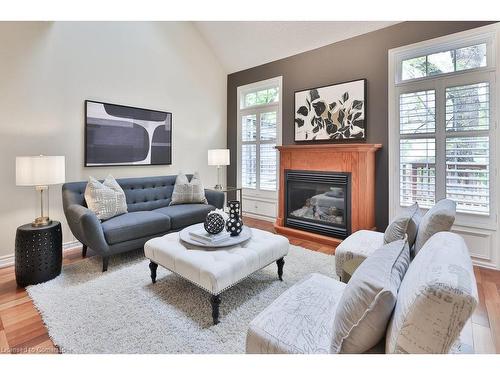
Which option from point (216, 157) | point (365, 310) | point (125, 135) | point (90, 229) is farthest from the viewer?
point (216, 157)

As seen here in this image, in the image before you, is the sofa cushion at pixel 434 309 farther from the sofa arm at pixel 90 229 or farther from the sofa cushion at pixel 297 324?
the sofa arm at pixel 90 229

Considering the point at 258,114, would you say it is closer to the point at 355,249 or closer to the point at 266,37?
the point at 266,37

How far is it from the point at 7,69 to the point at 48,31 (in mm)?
652

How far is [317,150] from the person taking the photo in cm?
372

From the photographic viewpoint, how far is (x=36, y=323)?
1.88 meters

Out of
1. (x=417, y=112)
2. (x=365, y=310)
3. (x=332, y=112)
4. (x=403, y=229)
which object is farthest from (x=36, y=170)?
(x=417, y=112)

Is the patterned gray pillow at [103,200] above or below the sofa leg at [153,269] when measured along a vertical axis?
above

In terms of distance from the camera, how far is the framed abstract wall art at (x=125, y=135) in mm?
3488

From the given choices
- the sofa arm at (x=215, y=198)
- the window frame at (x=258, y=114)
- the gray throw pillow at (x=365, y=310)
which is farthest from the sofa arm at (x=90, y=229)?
the window frame at (x=258, y=114)

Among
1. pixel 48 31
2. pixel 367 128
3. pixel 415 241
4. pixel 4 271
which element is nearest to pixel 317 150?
pixel 367 128

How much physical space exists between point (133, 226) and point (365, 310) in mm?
2576

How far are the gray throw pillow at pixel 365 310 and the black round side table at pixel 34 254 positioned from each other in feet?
8.60

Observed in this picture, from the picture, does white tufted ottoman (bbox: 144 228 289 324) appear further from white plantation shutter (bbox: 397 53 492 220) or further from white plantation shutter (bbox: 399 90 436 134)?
white plantation shutter (bbox: 399 90 436 134)

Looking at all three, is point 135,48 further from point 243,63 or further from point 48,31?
point 243,63
